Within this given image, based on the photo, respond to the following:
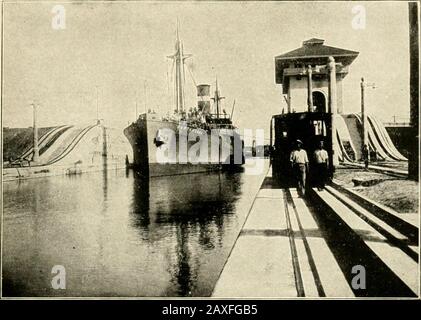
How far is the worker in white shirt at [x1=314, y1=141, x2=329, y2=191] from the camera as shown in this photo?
19.6ft

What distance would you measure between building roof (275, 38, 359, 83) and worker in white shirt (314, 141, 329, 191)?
1.35 meters

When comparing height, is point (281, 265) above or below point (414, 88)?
below

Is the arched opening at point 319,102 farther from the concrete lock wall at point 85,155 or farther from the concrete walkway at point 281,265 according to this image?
the concrete walkway at point 281,265

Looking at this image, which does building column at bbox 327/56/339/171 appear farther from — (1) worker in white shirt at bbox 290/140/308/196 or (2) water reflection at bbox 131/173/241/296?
(2) water reflection at bbox 131/173/241/296

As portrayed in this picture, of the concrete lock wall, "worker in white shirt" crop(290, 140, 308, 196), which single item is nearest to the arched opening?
the concrete lock wall

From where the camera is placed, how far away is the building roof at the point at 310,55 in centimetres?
532

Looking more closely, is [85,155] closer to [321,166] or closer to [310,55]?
[310,55]

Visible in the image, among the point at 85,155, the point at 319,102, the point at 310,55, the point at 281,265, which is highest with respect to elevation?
the point at 310,55

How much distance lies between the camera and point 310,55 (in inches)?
269

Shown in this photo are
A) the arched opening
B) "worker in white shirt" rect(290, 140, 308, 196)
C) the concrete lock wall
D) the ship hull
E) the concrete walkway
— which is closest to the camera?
the concrete walkway

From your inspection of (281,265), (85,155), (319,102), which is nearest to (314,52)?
(281,265)

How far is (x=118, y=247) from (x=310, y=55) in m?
4.60

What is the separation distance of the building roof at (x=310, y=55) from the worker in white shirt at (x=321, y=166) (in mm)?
1347

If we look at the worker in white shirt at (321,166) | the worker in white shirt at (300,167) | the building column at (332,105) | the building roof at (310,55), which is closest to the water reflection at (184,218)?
the worker in white shirt at (300,167)
